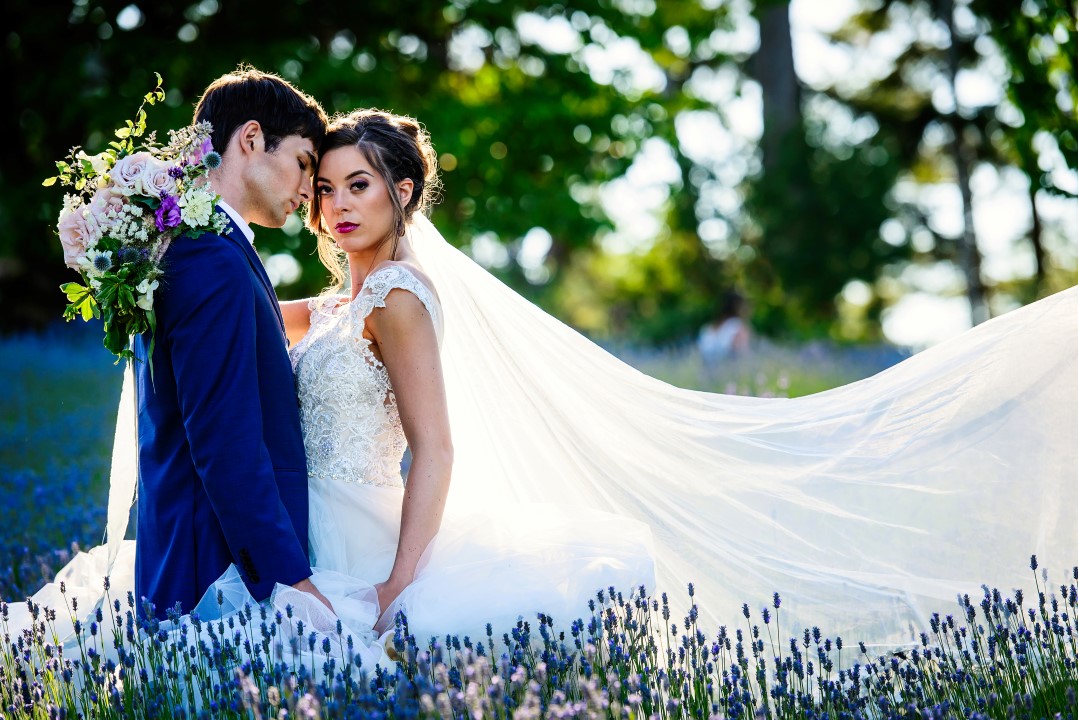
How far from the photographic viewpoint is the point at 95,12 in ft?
41.0

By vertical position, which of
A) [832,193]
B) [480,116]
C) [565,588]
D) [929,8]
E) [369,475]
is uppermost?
[929,8]

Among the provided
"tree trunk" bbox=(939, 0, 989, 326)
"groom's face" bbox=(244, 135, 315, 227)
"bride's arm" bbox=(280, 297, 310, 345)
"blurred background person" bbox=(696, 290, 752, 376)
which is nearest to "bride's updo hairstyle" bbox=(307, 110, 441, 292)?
"groom's face" bbox=(244, 135, 315, 227)

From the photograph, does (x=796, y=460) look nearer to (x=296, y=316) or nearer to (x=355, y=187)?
(x=355, y=187)

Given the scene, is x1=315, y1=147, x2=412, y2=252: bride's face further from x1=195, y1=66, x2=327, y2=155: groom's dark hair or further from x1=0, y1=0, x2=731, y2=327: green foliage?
x1=0, y1=0, x2=731, y2=327: green foliage

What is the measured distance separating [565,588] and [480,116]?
923cm

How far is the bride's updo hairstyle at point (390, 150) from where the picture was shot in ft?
12.6

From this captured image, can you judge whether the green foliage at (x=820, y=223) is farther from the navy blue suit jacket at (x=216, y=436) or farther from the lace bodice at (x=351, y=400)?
the navy blue suit jacket at (x=216, y=436)

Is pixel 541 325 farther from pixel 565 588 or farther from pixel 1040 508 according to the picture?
pixel 1040 508

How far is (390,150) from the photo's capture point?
388cm

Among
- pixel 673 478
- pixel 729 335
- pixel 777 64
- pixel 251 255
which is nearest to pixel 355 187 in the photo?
pixel 251 255

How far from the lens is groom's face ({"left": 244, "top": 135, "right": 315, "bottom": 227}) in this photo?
3623mm

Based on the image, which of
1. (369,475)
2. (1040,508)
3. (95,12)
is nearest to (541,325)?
(369,475)

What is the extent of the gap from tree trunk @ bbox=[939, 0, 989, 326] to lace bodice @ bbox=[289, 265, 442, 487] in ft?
52.3

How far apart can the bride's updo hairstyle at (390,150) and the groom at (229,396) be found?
147 millimetres
